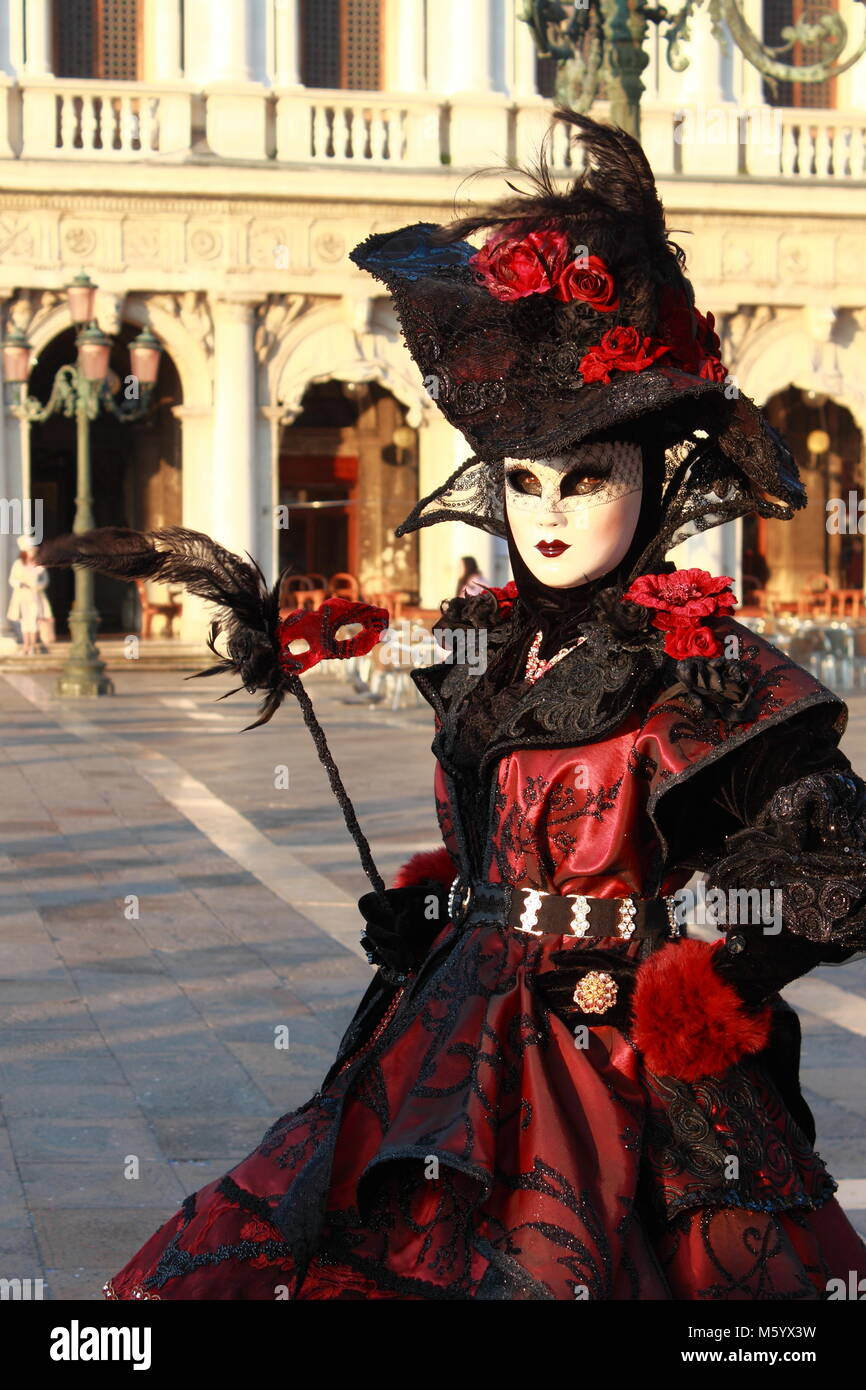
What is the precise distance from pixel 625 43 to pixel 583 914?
784 centimetres

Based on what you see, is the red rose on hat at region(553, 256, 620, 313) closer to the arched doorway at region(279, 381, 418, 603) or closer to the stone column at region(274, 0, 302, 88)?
the stone column at region(274, 0, 302, 88)

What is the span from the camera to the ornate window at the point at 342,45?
78.3ft

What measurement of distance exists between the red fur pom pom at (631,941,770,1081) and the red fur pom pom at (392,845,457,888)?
25.8 inches

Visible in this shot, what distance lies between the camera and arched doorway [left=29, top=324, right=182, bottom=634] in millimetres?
25500

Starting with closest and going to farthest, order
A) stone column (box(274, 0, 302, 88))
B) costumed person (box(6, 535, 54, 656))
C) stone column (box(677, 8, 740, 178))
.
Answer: costumed person (box(6, 535, 54, 656)), stone column (box(274, 0, 302, 88)), stone column (box(677, 8, 740, 178))

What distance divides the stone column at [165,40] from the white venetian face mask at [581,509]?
2108 centimetres

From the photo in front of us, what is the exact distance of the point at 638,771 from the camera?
284 centimetres

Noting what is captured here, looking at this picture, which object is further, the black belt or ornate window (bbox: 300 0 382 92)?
ornate window (bbox: 300 0 382 92)

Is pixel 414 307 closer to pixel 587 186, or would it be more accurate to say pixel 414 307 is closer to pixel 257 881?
pixel 587 186

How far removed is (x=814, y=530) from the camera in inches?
1094

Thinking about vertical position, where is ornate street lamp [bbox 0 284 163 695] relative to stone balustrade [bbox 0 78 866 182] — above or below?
below

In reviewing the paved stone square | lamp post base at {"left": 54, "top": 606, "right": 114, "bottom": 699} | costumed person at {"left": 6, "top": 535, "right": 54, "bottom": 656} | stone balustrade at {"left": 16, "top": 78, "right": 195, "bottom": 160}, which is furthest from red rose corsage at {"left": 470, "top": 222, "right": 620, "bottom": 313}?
stone balustrade at {"left": 16, "top": 78, "right": 195, "bottom": 160}

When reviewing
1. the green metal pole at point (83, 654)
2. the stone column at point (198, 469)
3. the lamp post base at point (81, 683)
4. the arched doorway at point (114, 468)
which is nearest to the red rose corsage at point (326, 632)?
the green metal pole at point (83, 654)

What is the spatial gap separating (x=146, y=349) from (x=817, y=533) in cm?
1280
